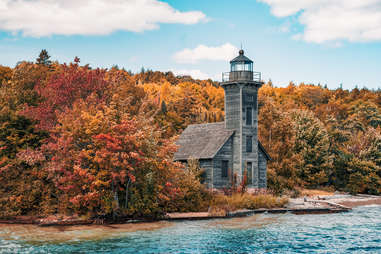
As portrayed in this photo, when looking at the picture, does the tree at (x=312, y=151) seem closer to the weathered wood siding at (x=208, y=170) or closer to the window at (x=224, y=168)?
the window at (x=224, y=168)

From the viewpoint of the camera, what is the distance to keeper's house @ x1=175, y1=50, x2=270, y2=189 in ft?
131

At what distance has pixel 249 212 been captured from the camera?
1345 inches

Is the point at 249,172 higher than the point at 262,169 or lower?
lower

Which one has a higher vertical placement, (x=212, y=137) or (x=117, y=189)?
(x=212, y=137)

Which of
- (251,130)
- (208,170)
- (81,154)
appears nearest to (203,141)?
(208,170)

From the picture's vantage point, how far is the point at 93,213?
2912 cm

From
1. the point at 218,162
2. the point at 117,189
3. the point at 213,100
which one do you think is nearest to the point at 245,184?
the point at 218,162

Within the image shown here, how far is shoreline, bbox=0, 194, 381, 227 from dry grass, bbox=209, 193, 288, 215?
0.50 m

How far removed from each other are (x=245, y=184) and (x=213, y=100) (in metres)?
75.8

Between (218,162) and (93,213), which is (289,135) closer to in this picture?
(218,162)

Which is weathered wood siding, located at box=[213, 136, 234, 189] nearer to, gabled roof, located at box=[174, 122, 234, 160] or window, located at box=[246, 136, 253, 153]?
gabled roof, located at box=[174, 122, 234, 160]

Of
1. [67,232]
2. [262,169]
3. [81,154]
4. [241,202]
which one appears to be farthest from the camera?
[262,169]

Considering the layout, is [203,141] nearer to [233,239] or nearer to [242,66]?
[242,66]

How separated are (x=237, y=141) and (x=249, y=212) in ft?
27.4
